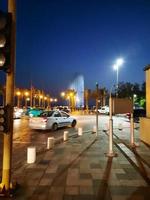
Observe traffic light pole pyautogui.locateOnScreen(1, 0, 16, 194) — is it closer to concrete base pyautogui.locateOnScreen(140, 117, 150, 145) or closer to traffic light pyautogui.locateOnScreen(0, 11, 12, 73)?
traffic light pyautogui.locateOnScreen(0, 11, 12, 73)

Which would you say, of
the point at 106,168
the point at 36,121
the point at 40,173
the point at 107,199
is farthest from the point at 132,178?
the point at 36,121

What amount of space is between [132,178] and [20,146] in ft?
24.3

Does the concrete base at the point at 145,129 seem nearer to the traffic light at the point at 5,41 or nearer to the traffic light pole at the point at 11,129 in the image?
the traffic light pole at the point at 11,129

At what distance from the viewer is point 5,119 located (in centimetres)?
661

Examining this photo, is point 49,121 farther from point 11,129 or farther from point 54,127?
point 11,129

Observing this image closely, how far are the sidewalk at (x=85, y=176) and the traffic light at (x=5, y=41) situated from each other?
2796 mm

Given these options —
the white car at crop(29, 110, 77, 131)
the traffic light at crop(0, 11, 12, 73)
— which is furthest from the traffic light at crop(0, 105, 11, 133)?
the white car at crop(29, 110, 77, 131)

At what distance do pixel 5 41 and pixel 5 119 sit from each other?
1.64 metres

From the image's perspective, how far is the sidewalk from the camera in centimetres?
668

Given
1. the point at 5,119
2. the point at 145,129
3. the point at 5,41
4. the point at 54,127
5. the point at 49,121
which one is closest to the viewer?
the point at 5,41

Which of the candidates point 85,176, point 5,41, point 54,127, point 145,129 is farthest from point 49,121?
point 5,41

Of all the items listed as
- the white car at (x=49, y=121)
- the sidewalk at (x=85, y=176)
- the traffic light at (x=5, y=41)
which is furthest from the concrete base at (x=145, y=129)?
the traffic light at (x=5, y=41)

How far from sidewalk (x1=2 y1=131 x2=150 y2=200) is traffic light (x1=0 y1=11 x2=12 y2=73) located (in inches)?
110

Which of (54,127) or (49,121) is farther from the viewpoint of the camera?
(54,127)
